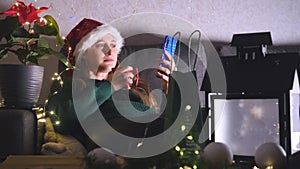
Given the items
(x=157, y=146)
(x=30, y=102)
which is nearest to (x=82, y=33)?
(x=30, y=102)

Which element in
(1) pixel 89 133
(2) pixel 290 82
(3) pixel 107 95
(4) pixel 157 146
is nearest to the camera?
(4) pixel 157 146

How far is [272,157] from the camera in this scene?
942 mm

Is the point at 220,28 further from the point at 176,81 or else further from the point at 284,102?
the point at 176,81

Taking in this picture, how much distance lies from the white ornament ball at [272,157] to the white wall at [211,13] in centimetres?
129

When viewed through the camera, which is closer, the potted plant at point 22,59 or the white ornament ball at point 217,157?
the white ornament ball at point 217,157

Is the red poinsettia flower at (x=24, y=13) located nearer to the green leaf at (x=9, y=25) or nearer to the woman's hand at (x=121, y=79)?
the green leaf at (x=9, y=25)

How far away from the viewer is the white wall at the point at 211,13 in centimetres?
206

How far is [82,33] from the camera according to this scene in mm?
1786

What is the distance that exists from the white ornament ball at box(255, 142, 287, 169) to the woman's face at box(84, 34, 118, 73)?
3.02 ft

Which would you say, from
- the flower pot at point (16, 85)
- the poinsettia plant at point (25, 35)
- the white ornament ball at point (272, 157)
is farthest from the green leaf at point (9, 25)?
the white ornament ball at point (272, 157)

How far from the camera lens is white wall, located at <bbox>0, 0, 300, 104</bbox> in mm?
2062

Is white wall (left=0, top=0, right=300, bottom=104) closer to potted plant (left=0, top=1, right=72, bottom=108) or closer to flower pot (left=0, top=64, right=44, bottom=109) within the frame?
potted plant (left=0, top=1, right=72, bottom=108)

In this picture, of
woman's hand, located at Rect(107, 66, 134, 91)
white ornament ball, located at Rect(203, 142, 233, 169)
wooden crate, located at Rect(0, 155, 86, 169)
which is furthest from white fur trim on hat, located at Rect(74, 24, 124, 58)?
white ornament ball, located at Rect(203, 142, 233, 169)

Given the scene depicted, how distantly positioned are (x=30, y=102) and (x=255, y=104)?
0.79 metres
